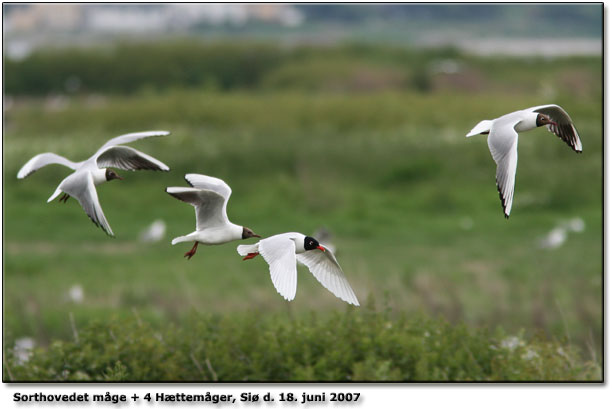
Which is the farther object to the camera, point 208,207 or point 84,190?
point 208,207

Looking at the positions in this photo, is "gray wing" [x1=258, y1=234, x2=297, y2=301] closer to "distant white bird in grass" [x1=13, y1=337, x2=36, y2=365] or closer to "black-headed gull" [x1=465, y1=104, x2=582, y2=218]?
"black-headed gull" [x1=465, y1=104, x2=582, y2=218]

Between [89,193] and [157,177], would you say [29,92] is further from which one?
[89,193]

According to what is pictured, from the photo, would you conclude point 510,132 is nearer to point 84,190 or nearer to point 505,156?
point 505,156

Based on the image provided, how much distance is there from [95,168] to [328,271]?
62.6 inches

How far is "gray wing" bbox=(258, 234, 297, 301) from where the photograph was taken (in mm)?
4918

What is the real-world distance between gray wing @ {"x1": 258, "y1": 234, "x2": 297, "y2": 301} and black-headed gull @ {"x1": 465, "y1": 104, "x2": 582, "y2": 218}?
3.50 feet

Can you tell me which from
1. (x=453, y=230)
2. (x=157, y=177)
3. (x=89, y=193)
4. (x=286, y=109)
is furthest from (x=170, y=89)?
(x=89, y=193)

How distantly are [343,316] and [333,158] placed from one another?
1475 cm

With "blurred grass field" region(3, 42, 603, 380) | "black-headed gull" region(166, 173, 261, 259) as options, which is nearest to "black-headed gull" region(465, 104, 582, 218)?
"black-headed gull" region(166, 173, 261, 259)

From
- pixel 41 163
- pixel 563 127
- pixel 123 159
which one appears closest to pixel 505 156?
pixel 563 127

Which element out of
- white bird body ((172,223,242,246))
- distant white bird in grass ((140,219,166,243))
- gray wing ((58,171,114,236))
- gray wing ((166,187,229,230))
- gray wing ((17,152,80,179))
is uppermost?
gray wing ((17,152,80,179))

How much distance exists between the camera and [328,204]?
70.8 ft

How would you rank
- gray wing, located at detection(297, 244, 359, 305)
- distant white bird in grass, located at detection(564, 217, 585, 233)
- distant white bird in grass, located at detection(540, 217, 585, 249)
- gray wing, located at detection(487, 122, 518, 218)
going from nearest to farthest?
gray wing, located at detection(487, 122, 518, 218) → gray wing, located at detection(297, 244, 359, 305) → distant white bird in grass, located at detection(540, 217, 585, 249) → distant white bird in grass, located at detection(564, 217, 585, 233)

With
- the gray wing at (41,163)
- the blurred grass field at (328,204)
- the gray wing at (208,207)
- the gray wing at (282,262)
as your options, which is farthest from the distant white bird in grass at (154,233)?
the gray wing at (282,262)
